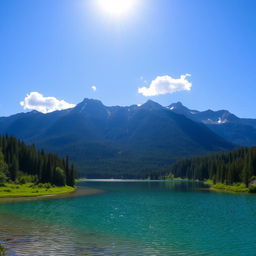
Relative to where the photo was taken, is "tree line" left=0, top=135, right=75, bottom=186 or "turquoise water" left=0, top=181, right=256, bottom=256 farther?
"tree line" left=0, top=135, right=75, bottom=186

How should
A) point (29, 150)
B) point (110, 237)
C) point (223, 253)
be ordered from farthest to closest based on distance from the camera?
point (29, 150) → point (110, 237) → point (223, 253)

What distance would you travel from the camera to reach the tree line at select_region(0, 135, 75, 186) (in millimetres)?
138250

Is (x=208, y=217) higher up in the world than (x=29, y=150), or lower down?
lower down

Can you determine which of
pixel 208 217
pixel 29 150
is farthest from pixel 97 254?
pixel 29 150

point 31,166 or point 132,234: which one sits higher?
point 31,166

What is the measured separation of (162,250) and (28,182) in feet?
407

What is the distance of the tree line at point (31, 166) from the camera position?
13825cm

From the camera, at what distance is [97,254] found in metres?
27.4

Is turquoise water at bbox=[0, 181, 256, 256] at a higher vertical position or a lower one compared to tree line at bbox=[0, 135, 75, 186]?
lower

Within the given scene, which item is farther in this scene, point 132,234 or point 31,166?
point 31,166

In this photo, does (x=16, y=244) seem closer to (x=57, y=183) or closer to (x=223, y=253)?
(x=223, y=253)

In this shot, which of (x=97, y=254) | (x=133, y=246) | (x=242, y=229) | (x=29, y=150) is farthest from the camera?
(x=29, y=150)

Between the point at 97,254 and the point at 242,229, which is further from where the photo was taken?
the point at 242,229

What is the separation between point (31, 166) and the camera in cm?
16738
